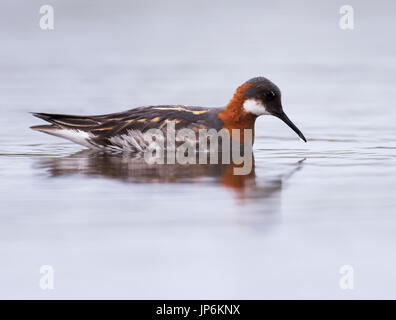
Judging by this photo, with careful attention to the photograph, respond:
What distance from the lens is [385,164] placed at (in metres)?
12.6

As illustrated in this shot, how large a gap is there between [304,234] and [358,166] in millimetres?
3922

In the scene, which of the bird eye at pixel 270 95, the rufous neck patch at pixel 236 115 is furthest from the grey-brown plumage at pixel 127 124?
the bird eye at pixel 270 95

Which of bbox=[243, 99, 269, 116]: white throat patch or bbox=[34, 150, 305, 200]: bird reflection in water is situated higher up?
bbox=[243, 99, 269, 116]: white throat patch

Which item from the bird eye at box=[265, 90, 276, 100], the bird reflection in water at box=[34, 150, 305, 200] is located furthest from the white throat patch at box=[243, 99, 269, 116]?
the bird reflection in water at box=[34, 150, 305, 200]

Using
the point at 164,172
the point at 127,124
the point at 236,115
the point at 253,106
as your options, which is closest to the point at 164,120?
the point at 127,124

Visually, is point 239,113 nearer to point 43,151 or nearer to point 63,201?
point 43,151

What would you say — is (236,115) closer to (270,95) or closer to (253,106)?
(253,106)

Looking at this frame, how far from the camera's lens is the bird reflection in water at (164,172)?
36.0 feet

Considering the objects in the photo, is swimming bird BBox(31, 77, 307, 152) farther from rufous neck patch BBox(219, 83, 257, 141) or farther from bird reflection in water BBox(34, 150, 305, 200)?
bird reflection in water BBox(34, 150, 305, 200)

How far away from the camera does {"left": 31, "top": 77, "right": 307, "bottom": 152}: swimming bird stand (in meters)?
13.5

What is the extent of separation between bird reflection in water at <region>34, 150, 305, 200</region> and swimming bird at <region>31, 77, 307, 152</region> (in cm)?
49

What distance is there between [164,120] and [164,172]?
1829 mm

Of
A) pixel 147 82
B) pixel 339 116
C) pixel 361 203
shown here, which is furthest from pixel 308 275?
pixel 147 82

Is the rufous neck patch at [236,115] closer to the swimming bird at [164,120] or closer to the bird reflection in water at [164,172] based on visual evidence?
the swimming bird at [164,120]
